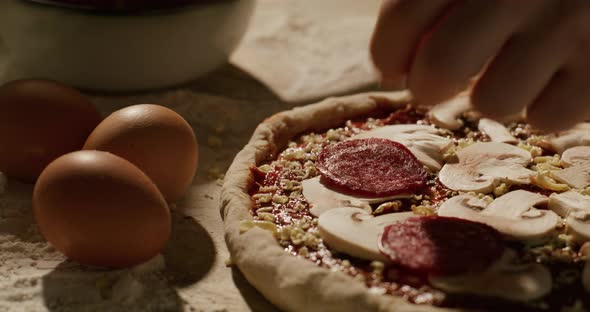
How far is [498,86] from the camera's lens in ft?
6.16

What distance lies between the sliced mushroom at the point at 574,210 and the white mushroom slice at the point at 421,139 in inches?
15.5

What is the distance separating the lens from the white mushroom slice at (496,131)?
2660 mm

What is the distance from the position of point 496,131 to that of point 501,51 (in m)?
0.85

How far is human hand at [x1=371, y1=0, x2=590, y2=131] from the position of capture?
1859 millimetres

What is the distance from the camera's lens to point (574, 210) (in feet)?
7.29

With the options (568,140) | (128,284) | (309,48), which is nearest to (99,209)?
(128,284)

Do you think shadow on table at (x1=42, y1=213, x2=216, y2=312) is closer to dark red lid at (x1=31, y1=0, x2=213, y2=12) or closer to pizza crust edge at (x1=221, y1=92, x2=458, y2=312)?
pizza crust edge at (x1=221, y1=92, x2=458, y2=312)

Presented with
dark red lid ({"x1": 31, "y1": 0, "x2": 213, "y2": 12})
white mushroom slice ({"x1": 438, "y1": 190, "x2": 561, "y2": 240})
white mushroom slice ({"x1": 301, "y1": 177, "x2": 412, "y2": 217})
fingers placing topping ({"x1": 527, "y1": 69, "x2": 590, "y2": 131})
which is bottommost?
white mushroom slice ({"x1": 301, "y1": 177, "x2": 412, "y2": 217})

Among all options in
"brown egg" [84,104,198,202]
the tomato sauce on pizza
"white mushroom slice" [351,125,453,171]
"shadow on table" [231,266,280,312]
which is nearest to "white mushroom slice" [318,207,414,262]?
the tomato sauce on pizza

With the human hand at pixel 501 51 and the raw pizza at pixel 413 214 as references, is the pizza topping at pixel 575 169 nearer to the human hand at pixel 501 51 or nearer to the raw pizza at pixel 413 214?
the raw pizza at pixel 413 214

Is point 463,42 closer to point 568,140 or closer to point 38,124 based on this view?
point 568,140

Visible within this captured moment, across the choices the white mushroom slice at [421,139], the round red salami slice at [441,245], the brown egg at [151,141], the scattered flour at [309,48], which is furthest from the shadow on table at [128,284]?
the scattered flour at [309,48]

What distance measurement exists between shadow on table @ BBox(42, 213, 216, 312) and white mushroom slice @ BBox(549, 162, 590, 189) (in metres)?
1.09

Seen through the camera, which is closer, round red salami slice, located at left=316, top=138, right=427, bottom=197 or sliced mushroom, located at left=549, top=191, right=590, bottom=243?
sliced mushroom, located at left=549, top=191, right=590, bottom=243
